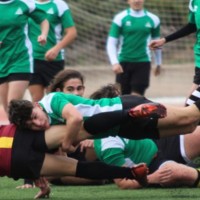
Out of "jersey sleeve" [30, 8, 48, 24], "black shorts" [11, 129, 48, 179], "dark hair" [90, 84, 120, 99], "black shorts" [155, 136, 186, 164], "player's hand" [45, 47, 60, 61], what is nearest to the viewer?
"black shorts" [11, 129, 48, 179]

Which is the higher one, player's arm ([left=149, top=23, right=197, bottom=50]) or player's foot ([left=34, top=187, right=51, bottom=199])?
player's arm ([left=149, top=23, right=197, bottom=50])

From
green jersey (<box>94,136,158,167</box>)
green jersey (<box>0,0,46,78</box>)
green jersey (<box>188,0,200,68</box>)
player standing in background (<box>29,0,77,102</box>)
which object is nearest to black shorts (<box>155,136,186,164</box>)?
green jersey (<box>94,136,158,167</box>)

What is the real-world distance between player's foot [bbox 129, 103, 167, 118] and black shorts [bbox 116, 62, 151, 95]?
19.2 ft

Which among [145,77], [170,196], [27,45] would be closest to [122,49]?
[145,77]

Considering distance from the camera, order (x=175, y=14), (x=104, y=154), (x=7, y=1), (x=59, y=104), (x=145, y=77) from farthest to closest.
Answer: (x=175, y=14)
(x=145, y=77)
(x=7, y=1)
(x=104, y=154)
(x=59, y=104)

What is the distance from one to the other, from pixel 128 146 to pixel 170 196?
68 centimetres

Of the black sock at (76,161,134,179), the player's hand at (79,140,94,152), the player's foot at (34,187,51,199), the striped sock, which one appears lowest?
the player's foot at (34,187,51,199)

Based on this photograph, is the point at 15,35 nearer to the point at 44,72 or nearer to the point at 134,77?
the point at 44,72

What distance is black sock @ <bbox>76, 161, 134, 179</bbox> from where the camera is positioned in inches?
291

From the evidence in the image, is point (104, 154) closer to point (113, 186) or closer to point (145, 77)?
point (113, 186)

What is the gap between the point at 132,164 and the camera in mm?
8062

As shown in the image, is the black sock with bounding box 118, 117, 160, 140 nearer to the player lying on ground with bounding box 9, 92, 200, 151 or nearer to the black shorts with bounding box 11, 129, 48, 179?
the player lying on ground with bounding box 9, 92, 200, 151

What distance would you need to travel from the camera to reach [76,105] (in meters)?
7.40

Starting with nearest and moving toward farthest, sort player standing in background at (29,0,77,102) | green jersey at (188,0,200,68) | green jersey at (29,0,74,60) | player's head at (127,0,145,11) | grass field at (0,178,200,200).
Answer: grass field at (0,178,200,200) < green jersey at (188,0,200,68) < player standing in background at (29,0,77,102) < green jersey at (29,0,74,60) < player's head at (127,0,145,11)
